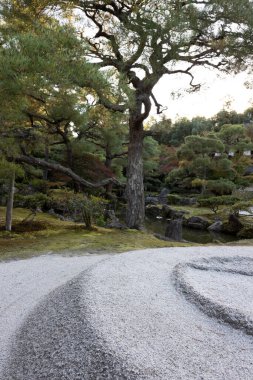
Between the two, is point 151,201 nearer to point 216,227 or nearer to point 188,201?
point 188,201

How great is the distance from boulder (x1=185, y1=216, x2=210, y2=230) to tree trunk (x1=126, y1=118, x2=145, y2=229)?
5514 millimetres

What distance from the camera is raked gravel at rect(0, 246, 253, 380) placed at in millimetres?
2080

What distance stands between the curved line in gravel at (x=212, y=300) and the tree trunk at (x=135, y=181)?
11.6ft

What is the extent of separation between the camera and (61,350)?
7.54 ft

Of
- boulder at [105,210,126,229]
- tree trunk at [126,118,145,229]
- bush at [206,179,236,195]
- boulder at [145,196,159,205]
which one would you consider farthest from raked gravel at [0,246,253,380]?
boulder at [145,196,159,205]

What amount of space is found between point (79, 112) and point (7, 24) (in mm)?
2724

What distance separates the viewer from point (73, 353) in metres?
2.23

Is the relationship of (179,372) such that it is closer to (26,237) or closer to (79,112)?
(26,237)

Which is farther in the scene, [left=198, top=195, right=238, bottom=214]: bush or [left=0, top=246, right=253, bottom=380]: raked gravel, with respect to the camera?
[left=198, top=195, right=238, bottom=214]: bush

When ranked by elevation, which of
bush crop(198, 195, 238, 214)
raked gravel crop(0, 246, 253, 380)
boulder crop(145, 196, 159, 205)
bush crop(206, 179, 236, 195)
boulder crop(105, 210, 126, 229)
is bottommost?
raked gravel crop(0, 246, 253, 380)

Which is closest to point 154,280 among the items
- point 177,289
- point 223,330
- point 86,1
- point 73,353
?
point 177,289

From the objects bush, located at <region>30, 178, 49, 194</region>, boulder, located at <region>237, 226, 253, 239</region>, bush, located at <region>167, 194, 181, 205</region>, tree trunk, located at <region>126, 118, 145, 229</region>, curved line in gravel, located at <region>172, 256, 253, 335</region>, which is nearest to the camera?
curved line in gravel, located at <region>172, 256, 253, 335</region>

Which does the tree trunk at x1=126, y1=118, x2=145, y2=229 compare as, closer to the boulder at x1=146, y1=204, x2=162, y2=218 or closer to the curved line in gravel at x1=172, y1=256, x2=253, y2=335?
the curved line in gravel at x1=172, y1=256, x2=253, y2=335

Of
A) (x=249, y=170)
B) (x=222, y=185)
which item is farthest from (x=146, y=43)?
(x=249, y=170)
